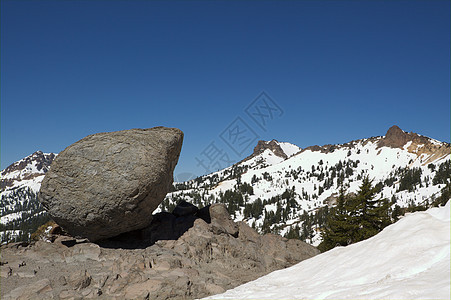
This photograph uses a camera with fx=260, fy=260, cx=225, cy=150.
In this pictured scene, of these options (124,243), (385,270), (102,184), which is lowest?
(385,270)

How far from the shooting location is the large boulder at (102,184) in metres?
16.3

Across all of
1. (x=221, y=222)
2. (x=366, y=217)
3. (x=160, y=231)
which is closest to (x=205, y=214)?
(x=221, y=222)

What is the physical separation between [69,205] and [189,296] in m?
9.82

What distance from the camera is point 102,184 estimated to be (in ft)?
Result: 53.4

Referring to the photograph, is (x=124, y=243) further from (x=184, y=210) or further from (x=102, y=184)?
(x=184, y=210)

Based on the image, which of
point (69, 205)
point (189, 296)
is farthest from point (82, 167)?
point (189, 296)

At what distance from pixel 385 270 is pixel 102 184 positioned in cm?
1523

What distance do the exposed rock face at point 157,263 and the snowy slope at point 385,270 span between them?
17.5 ft

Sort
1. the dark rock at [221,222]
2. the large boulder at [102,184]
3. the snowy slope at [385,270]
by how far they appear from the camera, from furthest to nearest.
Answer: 1. the dark rock at [221,222]
2. the large boulder at [102,184]
3. the snowy slope at [385,270]

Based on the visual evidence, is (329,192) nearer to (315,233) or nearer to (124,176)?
(315,233)

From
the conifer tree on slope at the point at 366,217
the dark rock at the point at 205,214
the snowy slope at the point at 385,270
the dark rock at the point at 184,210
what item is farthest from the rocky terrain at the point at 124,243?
the conifer tree on slope at the point at 366,217

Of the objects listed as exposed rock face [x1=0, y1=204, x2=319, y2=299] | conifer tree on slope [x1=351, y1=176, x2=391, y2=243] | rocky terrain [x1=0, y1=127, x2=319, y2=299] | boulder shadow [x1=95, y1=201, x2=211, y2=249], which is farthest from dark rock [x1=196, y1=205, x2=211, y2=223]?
conifer tree on slope [x1=351, y1=176, x2=391, y2=243]

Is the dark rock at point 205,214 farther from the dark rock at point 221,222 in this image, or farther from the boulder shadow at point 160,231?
the dark rock at point 221,222

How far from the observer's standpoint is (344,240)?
29.4m
